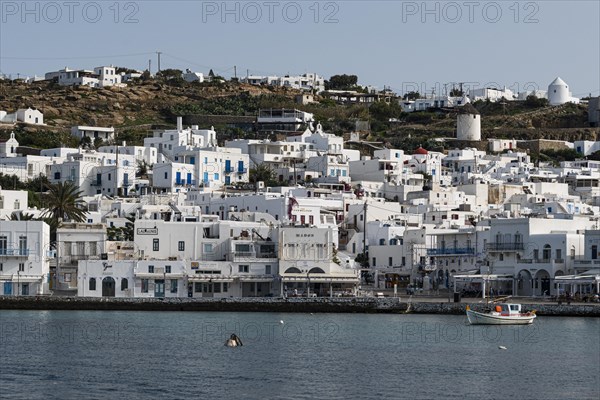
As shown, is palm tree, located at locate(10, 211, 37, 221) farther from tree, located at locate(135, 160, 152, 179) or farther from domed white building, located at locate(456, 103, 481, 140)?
domed white building, located at locate(456, 103, 481, 140)

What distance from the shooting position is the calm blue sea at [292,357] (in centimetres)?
4322

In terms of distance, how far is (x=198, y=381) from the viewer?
4497 centimetres

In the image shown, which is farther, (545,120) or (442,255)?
(545,120)

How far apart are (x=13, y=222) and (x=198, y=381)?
3430 cm

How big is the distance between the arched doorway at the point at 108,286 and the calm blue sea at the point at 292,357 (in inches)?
200

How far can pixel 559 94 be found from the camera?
16350 cm

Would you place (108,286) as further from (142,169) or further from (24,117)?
(24,117)

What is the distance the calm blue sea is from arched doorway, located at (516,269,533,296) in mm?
8462

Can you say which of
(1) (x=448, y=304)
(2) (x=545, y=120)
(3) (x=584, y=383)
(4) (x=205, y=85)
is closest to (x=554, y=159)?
(2) (x=545, y=120)

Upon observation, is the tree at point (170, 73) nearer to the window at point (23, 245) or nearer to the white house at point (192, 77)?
the white house at point (192, 77)

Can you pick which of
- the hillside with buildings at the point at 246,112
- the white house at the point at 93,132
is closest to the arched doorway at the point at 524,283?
the hillside with buildings at the point at 246,112

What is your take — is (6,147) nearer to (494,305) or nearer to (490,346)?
(494,305)

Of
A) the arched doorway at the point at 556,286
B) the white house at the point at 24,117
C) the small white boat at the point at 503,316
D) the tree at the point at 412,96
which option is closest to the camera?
the small white boat at the point at 503,316

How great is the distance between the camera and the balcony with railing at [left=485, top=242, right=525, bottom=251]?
259 ft
